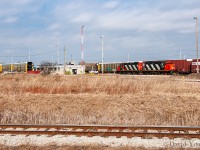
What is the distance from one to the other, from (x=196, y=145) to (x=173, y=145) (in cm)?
75

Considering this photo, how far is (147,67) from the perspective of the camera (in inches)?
2525

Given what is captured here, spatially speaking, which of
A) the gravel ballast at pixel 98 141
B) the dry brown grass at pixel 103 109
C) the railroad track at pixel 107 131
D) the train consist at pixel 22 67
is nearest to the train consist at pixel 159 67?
the train consist at pixel 22 67

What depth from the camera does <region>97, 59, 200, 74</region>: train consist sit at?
2171 inches

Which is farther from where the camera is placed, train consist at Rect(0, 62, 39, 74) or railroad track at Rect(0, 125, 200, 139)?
train consist at Rect(0, 62, 39, 74)

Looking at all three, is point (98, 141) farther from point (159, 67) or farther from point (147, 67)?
point (147, 67)

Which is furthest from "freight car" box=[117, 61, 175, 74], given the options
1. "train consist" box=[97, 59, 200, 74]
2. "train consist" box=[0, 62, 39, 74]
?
"train consist" box=[0, 62, 39, 74]

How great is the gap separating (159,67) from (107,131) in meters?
52.7

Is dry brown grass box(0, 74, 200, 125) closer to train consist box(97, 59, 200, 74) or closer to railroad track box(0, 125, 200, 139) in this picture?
railroad track box(0, 125, 200, 139)

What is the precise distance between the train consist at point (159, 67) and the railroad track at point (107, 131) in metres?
46.0

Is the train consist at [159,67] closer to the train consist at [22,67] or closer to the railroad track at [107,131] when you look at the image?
the train consist at [22,67]

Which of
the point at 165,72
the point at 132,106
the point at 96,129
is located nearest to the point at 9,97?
the point at 132,106

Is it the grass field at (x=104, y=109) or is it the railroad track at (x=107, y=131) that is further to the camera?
the grass field at (x=104, y=109)

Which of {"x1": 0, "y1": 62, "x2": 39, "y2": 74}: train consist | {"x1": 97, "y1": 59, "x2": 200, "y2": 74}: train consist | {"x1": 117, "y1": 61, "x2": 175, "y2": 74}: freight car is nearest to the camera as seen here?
{"x1": 97, "y1": 59, "x2": 200, "y2": 74}: train consist

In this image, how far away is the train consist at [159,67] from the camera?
55144 mm
